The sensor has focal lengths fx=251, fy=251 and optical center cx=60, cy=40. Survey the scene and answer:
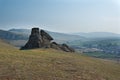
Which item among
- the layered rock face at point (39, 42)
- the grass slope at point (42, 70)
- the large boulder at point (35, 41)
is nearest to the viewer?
the grass slope at point (42, 70)

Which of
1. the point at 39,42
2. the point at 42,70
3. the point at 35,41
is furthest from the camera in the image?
the point at 35,41

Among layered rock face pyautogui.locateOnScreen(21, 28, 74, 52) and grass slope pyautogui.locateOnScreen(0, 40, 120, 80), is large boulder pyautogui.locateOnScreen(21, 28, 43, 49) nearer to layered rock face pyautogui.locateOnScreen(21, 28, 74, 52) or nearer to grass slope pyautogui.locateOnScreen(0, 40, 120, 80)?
layered rock face pyautogui.locateOnScreen(21, 28, 74, 52)

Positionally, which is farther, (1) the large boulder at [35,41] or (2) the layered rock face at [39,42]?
(1) the large boulder at [35,41]

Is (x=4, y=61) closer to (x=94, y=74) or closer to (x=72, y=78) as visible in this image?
(x=72, y=78)

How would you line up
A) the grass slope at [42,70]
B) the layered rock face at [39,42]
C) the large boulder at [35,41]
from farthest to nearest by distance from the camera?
the large boulder at [35,41] → the layered rock face at [39,42] → the grass slope at [42,70]

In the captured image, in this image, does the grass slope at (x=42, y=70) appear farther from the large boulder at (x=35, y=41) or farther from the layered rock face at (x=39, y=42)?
the large boulder at (x=35, y=41)

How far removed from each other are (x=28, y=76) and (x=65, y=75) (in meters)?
7.34

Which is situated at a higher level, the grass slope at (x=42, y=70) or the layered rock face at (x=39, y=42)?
the layered rock face at (x=39, y=42)

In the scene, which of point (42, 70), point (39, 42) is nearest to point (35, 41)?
point (39, 42)

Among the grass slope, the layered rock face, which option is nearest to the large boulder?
the layered rock face

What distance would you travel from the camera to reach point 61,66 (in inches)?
2051

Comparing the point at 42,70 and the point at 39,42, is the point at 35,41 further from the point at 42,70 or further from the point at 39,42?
the point at 42,70

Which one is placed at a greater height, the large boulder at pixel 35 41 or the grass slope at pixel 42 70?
the large boulder at pixel 35 41

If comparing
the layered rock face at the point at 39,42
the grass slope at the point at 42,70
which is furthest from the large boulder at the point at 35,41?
the grass slope at the point at 42,70
